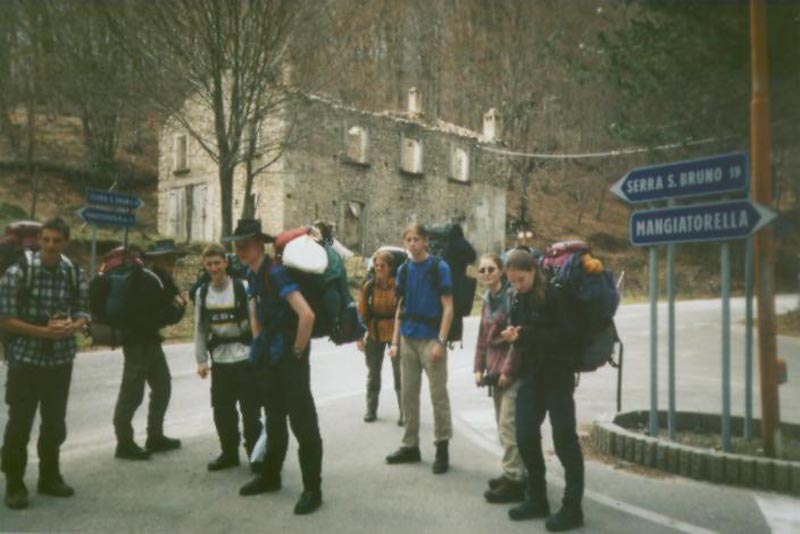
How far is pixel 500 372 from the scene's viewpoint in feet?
18.5

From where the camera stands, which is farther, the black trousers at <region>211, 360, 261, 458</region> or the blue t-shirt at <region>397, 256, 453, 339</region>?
the blue t-shirt at <region>397, 256, 453, 339</region>

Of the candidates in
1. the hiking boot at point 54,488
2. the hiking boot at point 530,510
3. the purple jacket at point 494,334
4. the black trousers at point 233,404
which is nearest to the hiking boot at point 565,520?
the hiking boot at point 530,510

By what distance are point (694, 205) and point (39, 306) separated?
5.14 m

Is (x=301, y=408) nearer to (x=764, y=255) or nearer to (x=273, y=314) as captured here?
(x=273, y=314)

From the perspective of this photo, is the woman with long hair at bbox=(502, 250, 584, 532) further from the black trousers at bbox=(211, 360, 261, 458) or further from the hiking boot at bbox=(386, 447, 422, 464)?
the black trousers at bbox=(211, 360, 261, 458)

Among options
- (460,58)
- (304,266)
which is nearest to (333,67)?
(304,266)

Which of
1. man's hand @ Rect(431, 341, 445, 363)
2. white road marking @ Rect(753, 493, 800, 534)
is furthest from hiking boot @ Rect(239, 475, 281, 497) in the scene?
white road marking @ Rect(753, 493, 800, 534)

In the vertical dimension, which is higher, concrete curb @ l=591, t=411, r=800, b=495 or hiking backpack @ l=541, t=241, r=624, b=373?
hiking backpack @ l=541, t=241, r=624, b=373

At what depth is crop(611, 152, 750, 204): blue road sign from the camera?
6.34 meters

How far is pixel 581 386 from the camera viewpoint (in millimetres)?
11273

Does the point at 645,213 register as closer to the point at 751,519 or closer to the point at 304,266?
the point at 751,519

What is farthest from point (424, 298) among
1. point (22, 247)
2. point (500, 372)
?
point (22, 247)

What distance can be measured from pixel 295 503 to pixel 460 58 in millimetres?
46007

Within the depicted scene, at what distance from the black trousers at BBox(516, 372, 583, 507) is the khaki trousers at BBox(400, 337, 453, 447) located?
1.21 m
